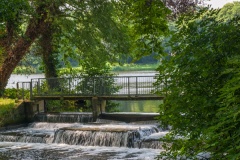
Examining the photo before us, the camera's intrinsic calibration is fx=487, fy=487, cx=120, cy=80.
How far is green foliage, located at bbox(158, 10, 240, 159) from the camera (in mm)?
4695

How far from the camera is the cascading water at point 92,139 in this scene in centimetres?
1540

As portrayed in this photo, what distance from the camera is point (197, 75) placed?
504 centimetres

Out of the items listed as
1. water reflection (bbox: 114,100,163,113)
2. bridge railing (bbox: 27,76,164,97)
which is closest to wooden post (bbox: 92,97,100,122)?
bridge railing (bbox: 27,76,164,97)

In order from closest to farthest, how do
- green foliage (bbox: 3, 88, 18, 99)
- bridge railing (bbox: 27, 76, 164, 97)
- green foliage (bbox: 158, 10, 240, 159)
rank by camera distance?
green foliage (bbox: 158, 10, 240, 159), bridge railing (bbox: 27, 76, 164, 97), green foliage (bbox: 3, 88, 18, 99)

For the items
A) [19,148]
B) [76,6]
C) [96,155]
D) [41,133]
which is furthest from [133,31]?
[76,6]

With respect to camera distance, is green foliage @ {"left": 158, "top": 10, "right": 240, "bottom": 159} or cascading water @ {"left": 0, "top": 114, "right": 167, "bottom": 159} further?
cascading water @ {"left": 0, "top": 114, "right": 167, "bottom": 159}

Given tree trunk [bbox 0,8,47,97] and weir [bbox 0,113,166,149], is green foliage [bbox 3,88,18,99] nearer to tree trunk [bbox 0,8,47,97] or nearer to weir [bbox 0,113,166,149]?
tree trunk [bbox 0,8,47,97]

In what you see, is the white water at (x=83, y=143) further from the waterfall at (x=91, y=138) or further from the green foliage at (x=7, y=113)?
the green foliage at (x=7, y=113)

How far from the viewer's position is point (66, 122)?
20.7m

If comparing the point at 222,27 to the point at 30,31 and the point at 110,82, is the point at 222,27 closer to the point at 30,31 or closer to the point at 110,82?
the point at 110,82

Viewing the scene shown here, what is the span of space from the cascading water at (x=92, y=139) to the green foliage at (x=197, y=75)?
918cm

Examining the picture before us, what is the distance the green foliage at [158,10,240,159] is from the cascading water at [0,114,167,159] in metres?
9.18

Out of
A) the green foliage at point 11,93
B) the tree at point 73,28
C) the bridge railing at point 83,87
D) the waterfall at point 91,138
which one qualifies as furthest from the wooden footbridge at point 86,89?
the waterfall at point 91,138

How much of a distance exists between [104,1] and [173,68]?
48.5 ft
